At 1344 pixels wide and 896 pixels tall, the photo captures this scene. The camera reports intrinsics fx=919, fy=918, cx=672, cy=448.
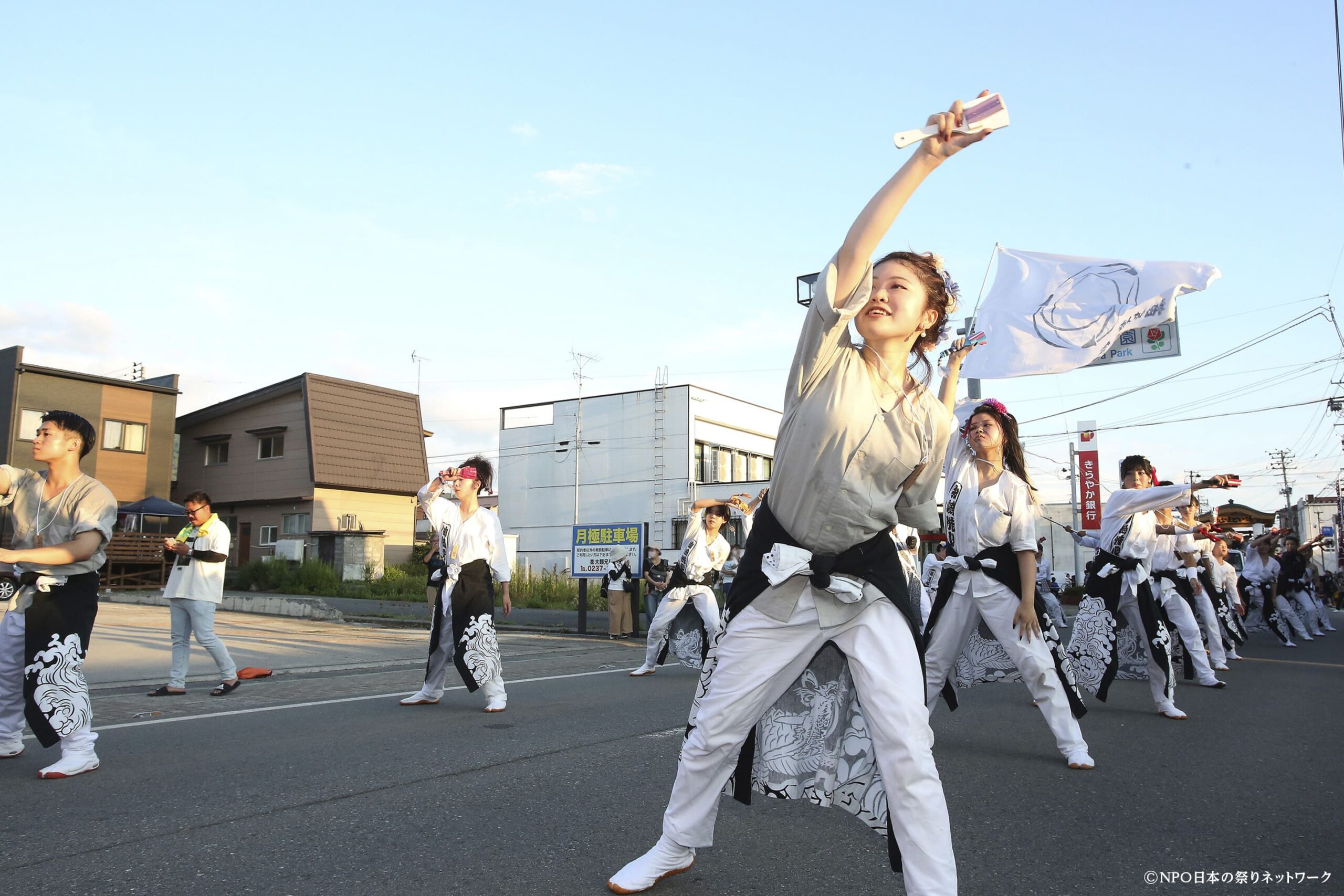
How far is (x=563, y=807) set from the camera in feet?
13.3

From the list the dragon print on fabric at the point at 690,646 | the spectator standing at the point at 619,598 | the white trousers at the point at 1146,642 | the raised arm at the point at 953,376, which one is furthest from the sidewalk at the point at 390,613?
the raised arm at the point at 953,376

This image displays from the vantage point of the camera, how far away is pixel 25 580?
4699 millimetres

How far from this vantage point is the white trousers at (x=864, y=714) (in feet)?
7.89

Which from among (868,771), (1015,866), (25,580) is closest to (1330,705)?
(1015,866)

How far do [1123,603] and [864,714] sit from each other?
5.79 meters

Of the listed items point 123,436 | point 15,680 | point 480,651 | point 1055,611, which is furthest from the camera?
point 123,436

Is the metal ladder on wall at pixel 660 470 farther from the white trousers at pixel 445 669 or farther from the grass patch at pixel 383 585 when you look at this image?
the white trousers at pixel 445 669

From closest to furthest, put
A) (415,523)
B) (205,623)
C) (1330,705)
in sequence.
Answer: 1. (1330,705)
2. (205,623)
3. (415,523)

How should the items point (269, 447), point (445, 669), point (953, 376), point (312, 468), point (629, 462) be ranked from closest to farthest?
1. point (953, 376)
2. point (445, 669)
3. point (312, 468)
4. point (269, 447)
5. point (629, 462)

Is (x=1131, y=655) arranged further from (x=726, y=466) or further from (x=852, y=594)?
(x=726, y=466)

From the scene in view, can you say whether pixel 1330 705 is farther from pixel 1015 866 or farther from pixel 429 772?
pixel 429 772

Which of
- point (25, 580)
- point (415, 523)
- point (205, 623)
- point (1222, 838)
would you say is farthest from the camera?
point (415, 523)

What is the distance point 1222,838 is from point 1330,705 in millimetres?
5473

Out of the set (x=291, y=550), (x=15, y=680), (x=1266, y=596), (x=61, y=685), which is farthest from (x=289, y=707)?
(x=291, y=550)
